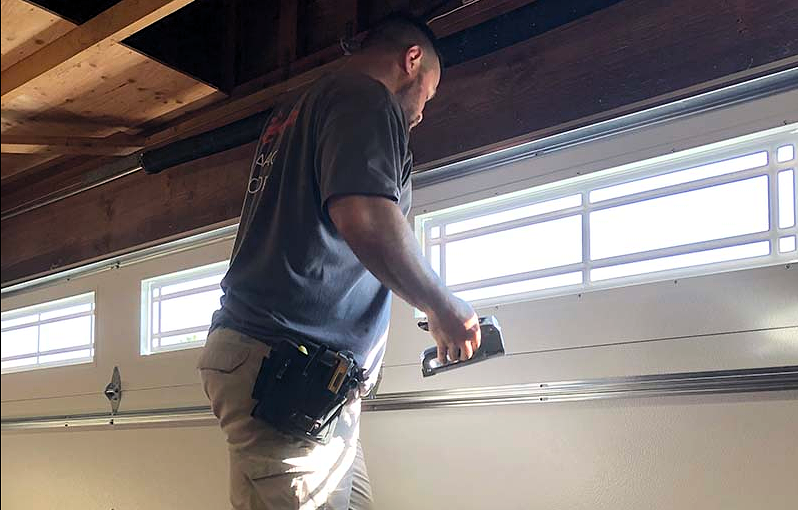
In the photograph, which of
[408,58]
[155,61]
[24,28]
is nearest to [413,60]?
[408,58]

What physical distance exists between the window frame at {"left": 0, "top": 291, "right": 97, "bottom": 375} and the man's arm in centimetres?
253

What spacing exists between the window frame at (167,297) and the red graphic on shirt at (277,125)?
1289 mm

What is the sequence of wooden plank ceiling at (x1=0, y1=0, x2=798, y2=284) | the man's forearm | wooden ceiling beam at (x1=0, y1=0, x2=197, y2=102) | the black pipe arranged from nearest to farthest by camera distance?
1. the man's forearm
2. wooden plank ceiling at (x1=0, y1=0, x2=798, y2=284)
3. wooden ceiling beam at (x1=0, y1=0, x2=197, y2=102)
4. the black pipe

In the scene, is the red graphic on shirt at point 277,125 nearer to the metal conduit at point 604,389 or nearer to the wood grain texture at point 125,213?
the metal conduit at point 604,389

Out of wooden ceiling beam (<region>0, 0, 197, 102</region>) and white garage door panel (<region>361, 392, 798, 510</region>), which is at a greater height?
wooden ceiling beam (<region>0, 0, 197, 102</region>)

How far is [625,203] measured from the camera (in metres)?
1.98

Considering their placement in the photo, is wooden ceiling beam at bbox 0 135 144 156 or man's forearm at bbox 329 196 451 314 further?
wooden ceiling beam at bbox 0 135 144 156

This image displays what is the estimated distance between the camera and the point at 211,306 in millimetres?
3102

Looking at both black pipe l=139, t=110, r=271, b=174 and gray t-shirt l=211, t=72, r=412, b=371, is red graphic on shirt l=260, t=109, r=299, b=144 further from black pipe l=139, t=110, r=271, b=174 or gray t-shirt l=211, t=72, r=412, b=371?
black pipe l=139, t=110, r=271, b=174

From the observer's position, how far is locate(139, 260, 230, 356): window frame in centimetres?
311

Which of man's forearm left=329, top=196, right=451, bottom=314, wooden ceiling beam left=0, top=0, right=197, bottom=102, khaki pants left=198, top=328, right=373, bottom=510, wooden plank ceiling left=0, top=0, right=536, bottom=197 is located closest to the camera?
man's forearm left=329, top=196, right=451, bottom=314

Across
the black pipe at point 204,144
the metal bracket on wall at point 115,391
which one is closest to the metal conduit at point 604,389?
the black pipe at point 204,144

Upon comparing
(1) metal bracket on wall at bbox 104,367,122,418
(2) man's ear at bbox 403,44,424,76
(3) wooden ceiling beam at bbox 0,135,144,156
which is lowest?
(1) metal bracket on wall at bbox 104,367,122,418

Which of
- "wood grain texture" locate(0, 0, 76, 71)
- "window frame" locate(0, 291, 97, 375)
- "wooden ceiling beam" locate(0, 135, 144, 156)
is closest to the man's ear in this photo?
"wood grain texture" locate(0, 0, 76, 71)
